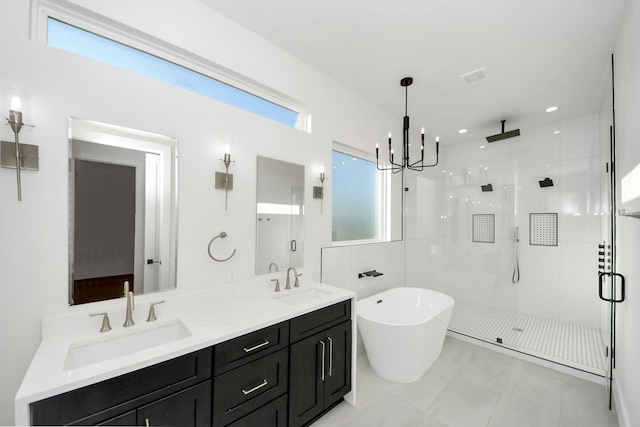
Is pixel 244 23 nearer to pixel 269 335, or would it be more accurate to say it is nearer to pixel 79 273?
pixel 79 273

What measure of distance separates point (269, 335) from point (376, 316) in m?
1.73

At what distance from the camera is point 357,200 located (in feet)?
10.5

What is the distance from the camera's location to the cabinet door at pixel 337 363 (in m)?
1.90

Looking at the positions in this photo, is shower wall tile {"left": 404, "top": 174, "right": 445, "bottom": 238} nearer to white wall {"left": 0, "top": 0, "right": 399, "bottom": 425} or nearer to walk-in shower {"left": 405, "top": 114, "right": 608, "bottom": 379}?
walk-in shower {"left": 405, "top": 114, "right": 608, "bottom": 379}

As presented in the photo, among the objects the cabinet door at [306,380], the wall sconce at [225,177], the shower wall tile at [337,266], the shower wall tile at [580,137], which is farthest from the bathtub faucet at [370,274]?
the shower wall tile at [580,137]

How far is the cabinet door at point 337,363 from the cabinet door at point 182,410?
0.88 meters

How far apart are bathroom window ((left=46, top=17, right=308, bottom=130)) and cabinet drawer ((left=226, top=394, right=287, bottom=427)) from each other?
2150mm

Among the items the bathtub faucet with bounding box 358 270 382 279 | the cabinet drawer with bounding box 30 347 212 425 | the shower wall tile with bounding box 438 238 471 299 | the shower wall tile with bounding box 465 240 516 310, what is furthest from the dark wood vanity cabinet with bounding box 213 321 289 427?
the shower wall tile with bounding box 465 240 516 310

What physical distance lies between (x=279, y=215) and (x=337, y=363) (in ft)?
4.23

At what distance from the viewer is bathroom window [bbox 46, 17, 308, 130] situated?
143 centimetres

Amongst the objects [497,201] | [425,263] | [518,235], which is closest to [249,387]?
[425,263]

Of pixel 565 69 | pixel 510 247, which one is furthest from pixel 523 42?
pixel 510 247

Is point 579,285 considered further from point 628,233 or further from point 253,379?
point 253,379

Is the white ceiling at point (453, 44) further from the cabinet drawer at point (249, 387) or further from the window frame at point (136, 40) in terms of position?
the cabinet drawer at point (249, 387)
